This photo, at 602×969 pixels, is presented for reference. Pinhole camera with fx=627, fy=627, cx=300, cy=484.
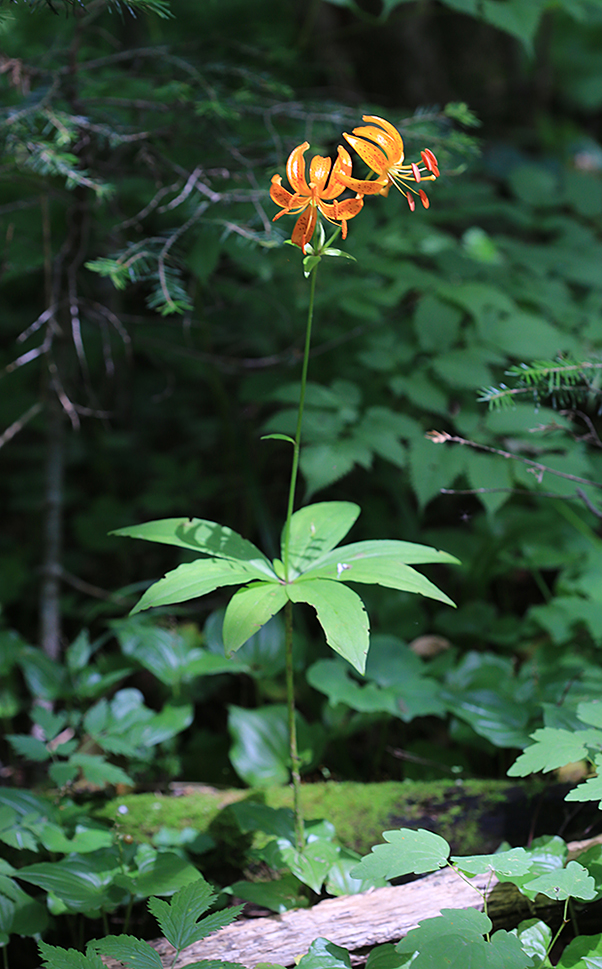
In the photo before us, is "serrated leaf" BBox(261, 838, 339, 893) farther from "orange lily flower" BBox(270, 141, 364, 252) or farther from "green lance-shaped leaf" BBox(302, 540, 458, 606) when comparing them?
"orange lily flower" BBox(270, 141, 364, 252)

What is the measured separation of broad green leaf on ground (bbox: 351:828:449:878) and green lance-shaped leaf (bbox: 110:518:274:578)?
0.55 meters

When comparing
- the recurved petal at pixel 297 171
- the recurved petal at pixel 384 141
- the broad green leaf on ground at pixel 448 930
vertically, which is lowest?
A: the broad green leaf on ground at pixel 448 930

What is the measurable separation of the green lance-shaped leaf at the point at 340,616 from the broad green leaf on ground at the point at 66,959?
0.69m

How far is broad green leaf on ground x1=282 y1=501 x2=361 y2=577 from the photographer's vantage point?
4.63ft

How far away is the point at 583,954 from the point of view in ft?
3.83

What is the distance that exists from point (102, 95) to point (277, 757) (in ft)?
7.81

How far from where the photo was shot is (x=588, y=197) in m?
3.49

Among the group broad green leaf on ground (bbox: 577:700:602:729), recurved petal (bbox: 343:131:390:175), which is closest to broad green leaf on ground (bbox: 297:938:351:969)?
broad green leaf on ground (bbox: 577:700:602:729)

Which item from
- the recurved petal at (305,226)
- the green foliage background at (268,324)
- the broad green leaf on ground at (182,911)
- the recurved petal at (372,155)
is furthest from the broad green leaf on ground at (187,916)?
the recurved petal at (372,155)

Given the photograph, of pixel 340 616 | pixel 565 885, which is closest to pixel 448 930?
pixel 565 885

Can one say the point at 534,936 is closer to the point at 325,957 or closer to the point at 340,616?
the point at 325,957

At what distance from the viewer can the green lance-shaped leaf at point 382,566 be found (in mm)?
1230

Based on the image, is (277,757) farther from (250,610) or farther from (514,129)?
(514,129)

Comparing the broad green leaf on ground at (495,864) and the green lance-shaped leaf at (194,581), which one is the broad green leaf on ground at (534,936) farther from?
the green lance-shaped leaf at (194,581)
